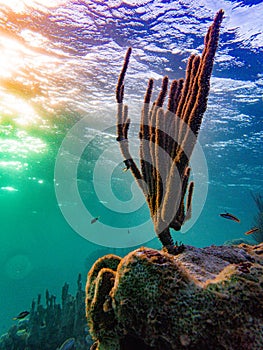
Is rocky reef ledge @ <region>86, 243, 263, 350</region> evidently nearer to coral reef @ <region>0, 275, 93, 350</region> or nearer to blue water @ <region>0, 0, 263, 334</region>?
blue water @ <region>0, 0, 263, 334</region>

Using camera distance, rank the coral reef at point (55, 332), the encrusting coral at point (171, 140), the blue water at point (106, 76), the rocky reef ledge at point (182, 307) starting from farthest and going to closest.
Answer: the coral reef at point (55, 332) → the blue water at point (106, 76) → the encrusting coral at point (171, 140) → the rocky reef ledge at point (182, 307)

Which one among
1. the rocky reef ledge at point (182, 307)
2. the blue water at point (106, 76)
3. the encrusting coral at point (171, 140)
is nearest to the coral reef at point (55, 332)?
the blue water at point (106, 76)

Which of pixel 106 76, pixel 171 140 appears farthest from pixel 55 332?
pixel 106 76

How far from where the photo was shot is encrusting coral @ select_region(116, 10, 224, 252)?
8.94ft

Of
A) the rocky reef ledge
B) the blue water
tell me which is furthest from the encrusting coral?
the blue water

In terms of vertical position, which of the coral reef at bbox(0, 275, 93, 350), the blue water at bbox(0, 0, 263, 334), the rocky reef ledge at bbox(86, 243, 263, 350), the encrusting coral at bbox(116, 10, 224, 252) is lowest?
the coral reef at bbox(0, 275, 93, 350)

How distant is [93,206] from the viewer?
46500 mm

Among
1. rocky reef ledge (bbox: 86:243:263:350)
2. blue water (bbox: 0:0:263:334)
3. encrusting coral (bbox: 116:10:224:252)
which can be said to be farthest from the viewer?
blue water (bbox: 0:0:263:334)

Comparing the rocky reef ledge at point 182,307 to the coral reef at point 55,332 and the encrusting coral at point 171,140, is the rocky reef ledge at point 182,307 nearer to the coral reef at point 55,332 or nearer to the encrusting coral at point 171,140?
the encrusting coral at point 171,140

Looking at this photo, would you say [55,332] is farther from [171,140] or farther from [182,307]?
[182,307]

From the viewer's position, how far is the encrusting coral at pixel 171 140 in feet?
8.94

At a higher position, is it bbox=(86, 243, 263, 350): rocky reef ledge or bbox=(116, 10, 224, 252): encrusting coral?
bbox=(116, 10, 224, 252): encrusting coral

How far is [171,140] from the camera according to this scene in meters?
3.09

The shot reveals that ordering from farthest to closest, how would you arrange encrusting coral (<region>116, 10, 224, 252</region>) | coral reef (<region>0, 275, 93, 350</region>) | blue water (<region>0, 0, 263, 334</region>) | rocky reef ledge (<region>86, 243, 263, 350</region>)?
coral reef (<region>0, 275, 93, 350</region>), blue water (<region>0, 0, 263, 334</region>), encrusting coral (<region>116, 10, 224, 252</region>), rocky reef ledge (<region>86, 243, 263, 350</region>)
